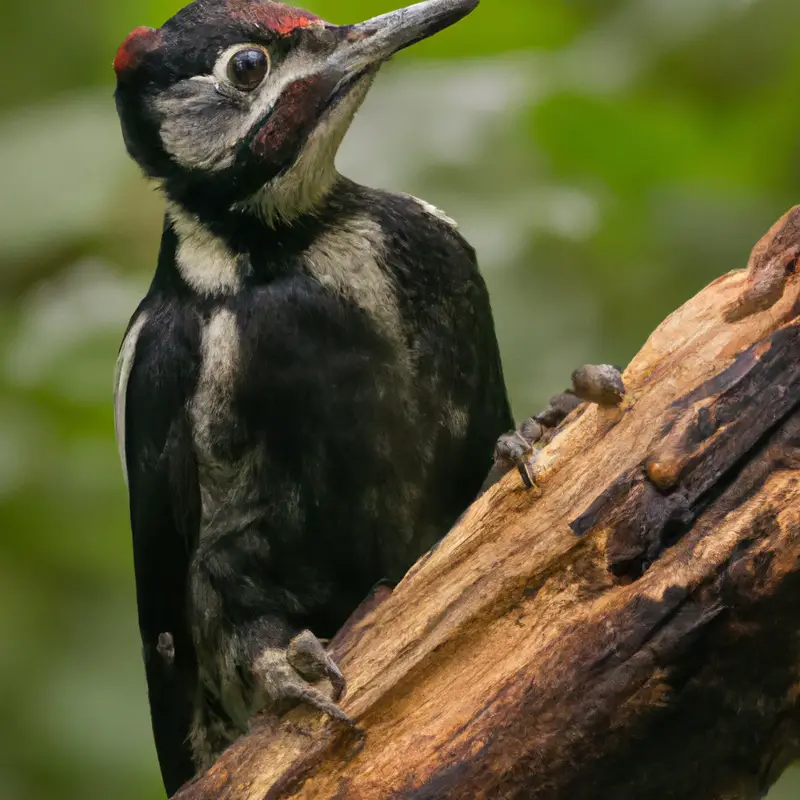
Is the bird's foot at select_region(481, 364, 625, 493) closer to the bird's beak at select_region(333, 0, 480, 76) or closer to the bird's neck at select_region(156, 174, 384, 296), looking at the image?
the bird's neck at select_region(156, 174, 384, 296)

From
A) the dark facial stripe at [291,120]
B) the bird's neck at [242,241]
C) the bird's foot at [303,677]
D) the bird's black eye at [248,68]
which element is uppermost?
the bird's black eye at [248,68]

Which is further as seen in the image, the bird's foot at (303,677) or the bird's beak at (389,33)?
the bird's beak at (389,33)

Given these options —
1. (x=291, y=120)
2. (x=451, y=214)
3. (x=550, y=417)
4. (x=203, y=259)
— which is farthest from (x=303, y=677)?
(x=451, y=214)

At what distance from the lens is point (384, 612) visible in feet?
4.59

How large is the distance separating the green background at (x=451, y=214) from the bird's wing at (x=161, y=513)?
46 centimetres

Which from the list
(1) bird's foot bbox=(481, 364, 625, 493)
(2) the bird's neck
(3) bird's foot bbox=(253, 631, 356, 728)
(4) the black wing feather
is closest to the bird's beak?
(2) the bird's neck

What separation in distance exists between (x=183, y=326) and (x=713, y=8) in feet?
4.41

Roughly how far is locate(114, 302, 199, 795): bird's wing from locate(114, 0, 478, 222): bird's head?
26 cm

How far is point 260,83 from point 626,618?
875 mm

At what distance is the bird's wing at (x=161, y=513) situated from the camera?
5.25 ft

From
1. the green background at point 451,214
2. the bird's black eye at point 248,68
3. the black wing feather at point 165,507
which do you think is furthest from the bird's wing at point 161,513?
the green background at point 451,214

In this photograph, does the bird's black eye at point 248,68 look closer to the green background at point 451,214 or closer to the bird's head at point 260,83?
the bird's head at point 260,83

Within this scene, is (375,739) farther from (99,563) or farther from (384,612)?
(99,563)

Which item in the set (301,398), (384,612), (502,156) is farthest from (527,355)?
(384,612)
